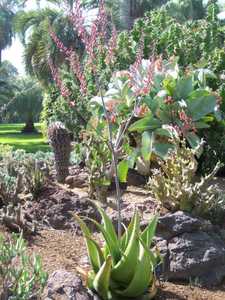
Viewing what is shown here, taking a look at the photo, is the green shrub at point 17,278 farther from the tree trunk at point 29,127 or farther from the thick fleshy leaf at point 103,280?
the tree trunk at point 29,127

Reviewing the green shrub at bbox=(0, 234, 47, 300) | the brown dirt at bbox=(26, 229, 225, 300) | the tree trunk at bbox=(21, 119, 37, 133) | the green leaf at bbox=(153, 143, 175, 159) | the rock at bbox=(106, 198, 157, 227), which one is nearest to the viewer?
the green shrub at bbox=(0, 234, 47, 300)

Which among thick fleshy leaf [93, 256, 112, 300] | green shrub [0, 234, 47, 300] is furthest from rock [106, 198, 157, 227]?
green shrub [0, 234, 47, 300]

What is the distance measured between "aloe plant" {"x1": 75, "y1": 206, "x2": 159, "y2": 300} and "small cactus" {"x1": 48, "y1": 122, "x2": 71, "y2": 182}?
3006 millimetres

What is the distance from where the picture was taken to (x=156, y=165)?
24.4ft

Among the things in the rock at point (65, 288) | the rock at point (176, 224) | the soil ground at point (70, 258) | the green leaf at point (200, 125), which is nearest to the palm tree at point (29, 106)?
the green leaf at point (200, 125)

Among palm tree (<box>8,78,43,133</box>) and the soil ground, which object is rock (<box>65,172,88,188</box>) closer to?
the soil ground

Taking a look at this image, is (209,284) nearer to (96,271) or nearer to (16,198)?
(96,271)

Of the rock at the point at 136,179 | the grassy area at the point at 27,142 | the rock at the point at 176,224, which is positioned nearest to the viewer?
the rock at the point at 176,224

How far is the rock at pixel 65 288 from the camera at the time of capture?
12.4 ft

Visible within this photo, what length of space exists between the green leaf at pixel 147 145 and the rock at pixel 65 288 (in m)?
3.03

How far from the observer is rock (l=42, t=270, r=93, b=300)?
3.78 metres

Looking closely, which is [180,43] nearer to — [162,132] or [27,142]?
[162,132]

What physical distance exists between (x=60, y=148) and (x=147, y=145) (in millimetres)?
1175

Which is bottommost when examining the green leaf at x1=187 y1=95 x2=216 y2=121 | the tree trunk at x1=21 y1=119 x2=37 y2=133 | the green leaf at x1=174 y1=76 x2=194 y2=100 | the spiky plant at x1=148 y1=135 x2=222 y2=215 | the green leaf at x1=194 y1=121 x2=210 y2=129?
the tree trunk at x1=21 y1=119 x2=37 y2=133
